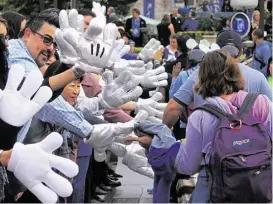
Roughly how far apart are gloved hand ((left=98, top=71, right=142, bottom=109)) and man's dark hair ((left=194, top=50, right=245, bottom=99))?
0.80 metres

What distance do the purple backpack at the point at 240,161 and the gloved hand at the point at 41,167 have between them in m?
1.01

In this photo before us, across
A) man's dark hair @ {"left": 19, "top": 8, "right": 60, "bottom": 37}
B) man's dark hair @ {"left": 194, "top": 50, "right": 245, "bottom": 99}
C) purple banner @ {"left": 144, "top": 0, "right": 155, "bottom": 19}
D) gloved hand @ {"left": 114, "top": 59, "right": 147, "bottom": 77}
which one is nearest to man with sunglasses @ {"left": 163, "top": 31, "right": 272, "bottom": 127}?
gloved hand @ {"left": 114, "top": 59, "right": 147, "bottom": 77}

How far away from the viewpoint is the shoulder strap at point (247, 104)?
410 cm

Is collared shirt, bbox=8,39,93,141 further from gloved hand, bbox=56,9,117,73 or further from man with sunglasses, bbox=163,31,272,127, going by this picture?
man with sunglasses, bbox=163,31,272,127

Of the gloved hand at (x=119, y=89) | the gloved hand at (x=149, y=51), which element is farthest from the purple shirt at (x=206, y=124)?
the gloved hand at (x=149, y=51)

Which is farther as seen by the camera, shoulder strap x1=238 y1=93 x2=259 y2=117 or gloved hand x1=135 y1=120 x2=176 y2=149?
gloved hand x1=135 y1=120 x2=176 y2=149

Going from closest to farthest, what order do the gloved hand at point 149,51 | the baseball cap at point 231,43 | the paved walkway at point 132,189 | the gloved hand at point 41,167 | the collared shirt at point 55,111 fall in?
the gloved hand at point 41,167 < the collared shirt at point 55,111 < the baseball cap at point 231,43 < the paved walkway at point 132,189 < the gloved hand at point 149,51

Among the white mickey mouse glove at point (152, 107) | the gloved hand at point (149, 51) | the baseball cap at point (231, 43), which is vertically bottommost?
the gloved hand at point (149, 51)

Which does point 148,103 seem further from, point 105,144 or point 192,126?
point 192,126

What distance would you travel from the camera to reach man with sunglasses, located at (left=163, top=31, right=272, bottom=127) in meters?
5.08

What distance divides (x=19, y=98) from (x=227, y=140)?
4.02 feet

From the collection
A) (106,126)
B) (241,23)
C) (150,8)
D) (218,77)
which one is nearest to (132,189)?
(106,126)

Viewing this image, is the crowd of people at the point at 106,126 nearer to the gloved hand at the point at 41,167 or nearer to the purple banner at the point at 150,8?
the gloved hand at the point at 41,167

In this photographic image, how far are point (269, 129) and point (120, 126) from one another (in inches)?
41.8
